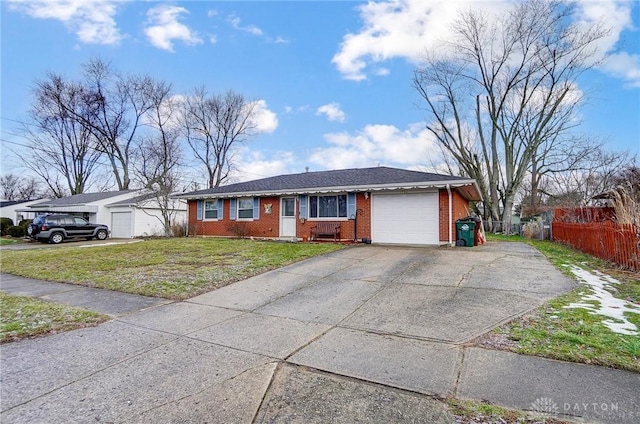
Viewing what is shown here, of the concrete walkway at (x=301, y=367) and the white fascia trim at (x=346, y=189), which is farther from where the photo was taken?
the white fascia trim at (x=346, y=189)

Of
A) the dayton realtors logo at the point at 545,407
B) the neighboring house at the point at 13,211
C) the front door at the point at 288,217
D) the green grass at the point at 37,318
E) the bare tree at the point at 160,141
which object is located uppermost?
the bare tree at the point at 160,141

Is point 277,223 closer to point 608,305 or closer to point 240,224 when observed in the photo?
point 240,224

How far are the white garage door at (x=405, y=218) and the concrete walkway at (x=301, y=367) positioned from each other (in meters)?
6.77

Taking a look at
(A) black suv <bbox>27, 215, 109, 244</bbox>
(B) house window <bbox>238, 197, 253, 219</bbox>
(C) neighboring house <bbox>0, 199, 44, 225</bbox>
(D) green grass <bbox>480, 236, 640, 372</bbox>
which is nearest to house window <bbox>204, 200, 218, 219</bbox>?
(B) house window <bbox>238, 197, 253, 219</bbox>

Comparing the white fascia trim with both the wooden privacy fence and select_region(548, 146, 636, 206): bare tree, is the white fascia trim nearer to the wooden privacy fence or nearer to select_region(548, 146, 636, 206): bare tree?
the wooden privacy fence

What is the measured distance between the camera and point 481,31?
22.4 m

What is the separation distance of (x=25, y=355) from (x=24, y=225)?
26.7 meters

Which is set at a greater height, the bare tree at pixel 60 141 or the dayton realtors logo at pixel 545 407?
the bare tree at pixel 60 141

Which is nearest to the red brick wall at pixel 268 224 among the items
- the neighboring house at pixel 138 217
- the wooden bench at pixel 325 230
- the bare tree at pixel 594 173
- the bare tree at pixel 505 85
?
the wooden bench at pixel 325 230

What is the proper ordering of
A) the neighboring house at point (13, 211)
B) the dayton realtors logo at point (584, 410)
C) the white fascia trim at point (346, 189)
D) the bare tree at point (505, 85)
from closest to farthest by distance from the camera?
the dayton realtors logo at point (584, 410) < the white fascia trim at point (346, 189) < the bare tree at point (505, 85) < the neighboring house at point (13, 211)

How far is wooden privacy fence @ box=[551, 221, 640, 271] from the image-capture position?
711cm

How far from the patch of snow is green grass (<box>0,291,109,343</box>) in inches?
258

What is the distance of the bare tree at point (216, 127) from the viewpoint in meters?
32.8

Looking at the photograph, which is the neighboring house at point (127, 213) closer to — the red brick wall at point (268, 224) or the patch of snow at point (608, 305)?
the red brick wall at point (268, 224)
